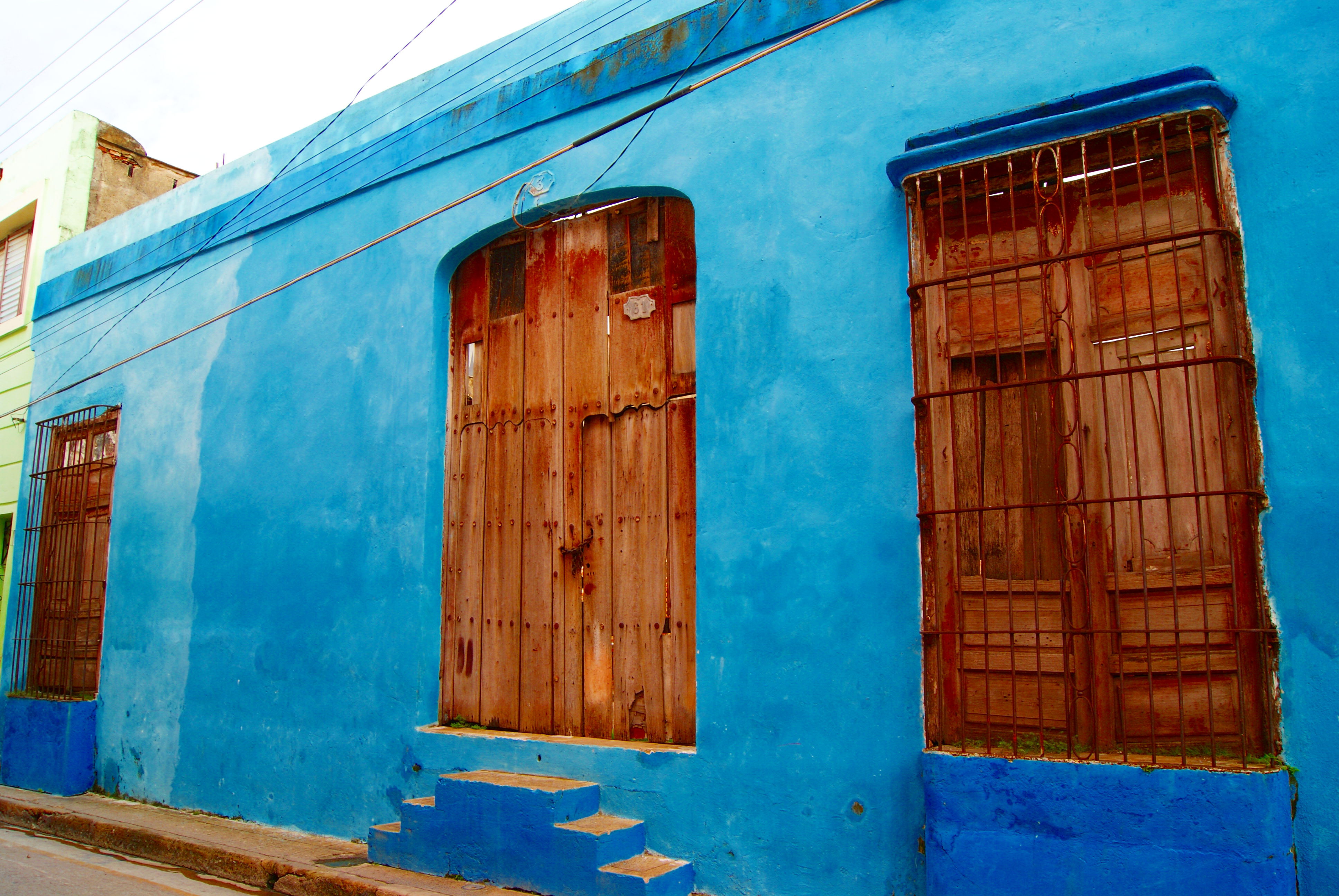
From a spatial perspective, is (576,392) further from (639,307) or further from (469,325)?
(469,325)

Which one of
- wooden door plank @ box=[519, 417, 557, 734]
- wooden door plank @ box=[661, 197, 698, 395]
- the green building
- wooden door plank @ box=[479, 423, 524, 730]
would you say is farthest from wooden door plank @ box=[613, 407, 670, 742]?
the green building

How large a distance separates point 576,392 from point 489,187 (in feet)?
3.93

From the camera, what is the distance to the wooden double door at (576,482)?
4965 millimetres

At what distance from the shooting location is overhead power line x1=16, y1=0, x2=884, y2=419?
13.6ft

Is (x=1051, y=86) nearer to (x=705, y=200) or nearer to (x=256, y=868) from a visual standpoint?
(x=705, y=200)

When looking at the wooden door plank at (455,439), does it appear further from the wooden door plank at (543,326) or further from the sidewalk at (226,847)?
the sidewalk at (226,847)

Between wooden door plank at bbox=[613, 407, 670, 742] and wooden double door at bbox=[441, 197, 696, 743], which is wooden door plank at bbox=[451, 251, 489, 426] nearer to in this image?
wooden double door at bbox=[441, 197, 696, 743]

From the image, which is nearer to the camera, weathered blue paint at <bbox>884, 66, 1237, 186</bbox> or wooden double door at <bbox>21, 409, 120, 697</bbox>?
weathered blue paint at <bbox>884, 66, 1237, 186</bbox>

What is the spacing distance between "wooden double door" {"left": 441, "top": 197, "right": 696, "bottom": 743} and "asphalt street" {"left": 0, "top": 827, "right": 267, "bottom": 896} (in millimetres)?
1545

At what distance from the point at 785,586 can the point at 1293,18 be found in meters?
2.98

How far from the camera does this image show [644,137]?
16.9 feet

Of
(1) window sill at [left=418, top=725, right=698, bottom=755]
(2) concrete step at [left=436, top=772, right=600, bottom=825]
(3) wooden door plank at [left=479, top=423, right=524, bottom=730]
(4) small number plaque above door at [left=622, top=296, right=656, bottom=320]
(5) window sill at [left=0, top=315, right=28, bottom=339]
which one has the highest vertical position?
(5) window sill at [left=0, top=315, right=28, bottom=339]

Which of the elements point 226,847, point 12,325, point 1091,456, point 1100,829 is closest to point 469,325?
point 226,847

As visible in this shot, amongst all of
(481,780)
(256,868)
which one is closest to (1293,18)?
(481,780)
